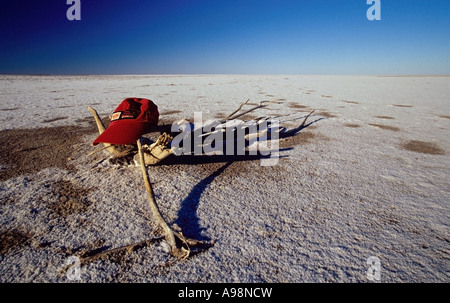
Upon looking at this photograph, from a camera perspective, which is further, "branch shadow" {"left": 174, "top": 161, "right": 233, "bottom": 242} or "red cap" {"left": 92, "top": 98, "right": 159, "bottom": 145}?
"red cap" {"left": 92, "top": 98, "right": 159, "bottom": 145}

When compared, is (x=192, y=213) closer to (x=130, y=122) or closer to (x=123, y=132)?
(x=123, y=132)

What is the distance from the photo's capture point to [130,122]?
10.8 ft

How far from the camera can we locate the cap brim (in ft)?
10.1

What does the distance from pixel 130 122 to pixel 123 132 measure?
20 cm

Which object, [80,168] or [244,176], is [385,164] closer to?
[244,176]

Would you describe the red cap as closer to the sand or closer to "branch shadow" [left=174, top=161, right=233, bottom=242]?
the sand

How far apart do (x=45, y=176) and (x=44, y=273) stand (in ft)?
6.72

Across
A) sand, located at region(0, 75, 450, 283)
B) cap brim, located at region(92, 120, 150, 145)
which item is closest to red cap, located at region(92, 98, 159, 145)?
cap brim, located at region(92, 120, 150, 145)

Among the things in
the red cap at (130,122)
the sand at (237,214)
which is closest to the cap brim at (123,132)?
the red cap at (130,122)

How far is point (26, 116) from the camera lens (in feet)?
24.5

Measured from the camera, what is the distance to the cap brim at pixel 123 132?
3.07m

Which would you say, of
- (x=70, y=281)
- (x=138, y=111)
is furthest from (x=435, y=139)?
(x=70, y=281)

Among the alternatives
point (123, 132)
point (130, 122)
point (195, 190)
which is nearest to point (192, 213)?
point (195, 190)

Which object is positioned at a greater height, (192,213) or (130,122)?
(130,122)
